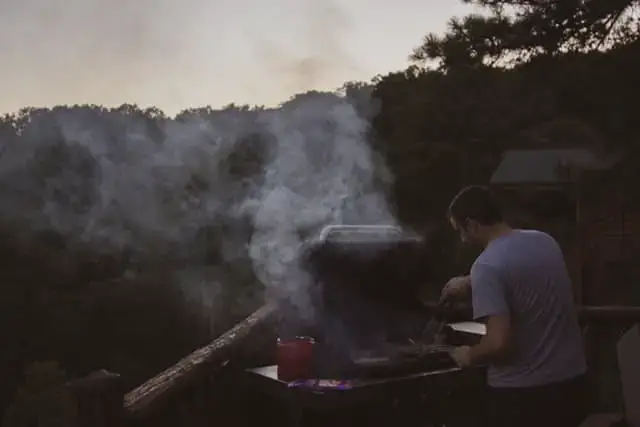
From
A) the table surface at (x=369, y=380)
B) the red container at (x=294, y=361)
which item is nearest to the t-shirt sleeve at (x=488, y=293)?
the table surface at (x=369, y=380)

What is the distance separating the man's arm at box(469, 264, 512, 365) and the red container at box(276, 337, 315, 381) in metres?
0.66

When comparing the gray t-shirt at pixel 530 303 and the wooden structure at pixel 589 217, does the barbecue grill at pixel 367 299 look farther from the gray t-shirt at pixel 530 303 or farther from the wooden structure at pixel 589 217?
the wooden structure at pixel 589 217

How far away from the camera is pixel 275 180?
5.30 meters

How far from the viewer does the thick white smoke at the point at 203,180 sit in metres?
4.28

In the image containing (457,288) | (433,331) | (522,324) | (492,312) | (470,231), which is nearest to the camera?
(492,312)

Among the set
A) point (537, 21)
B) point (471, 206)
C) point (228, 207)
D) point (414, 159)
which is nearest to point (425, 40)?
point (537, 21)

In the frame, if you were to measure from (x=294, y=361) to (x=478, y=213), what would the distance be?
814 mm

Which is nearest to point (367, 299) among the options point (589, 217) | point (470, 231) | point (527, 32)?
point (470, 231)

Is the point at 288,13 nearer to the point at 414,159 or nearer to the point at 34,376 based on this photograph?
the point at 414,159

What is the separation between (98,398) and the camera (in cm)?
223

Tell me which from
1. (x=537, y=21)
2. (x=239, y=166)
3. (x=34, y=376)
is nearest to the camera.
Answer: (x=537, y=21)

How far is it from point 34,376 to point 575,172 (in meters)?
14.5

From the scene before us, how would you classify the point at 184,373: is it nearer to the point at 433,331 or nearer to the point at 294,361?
the point at 294,361

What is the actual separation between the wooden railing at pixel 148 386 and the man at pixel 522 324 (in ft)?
2.97
